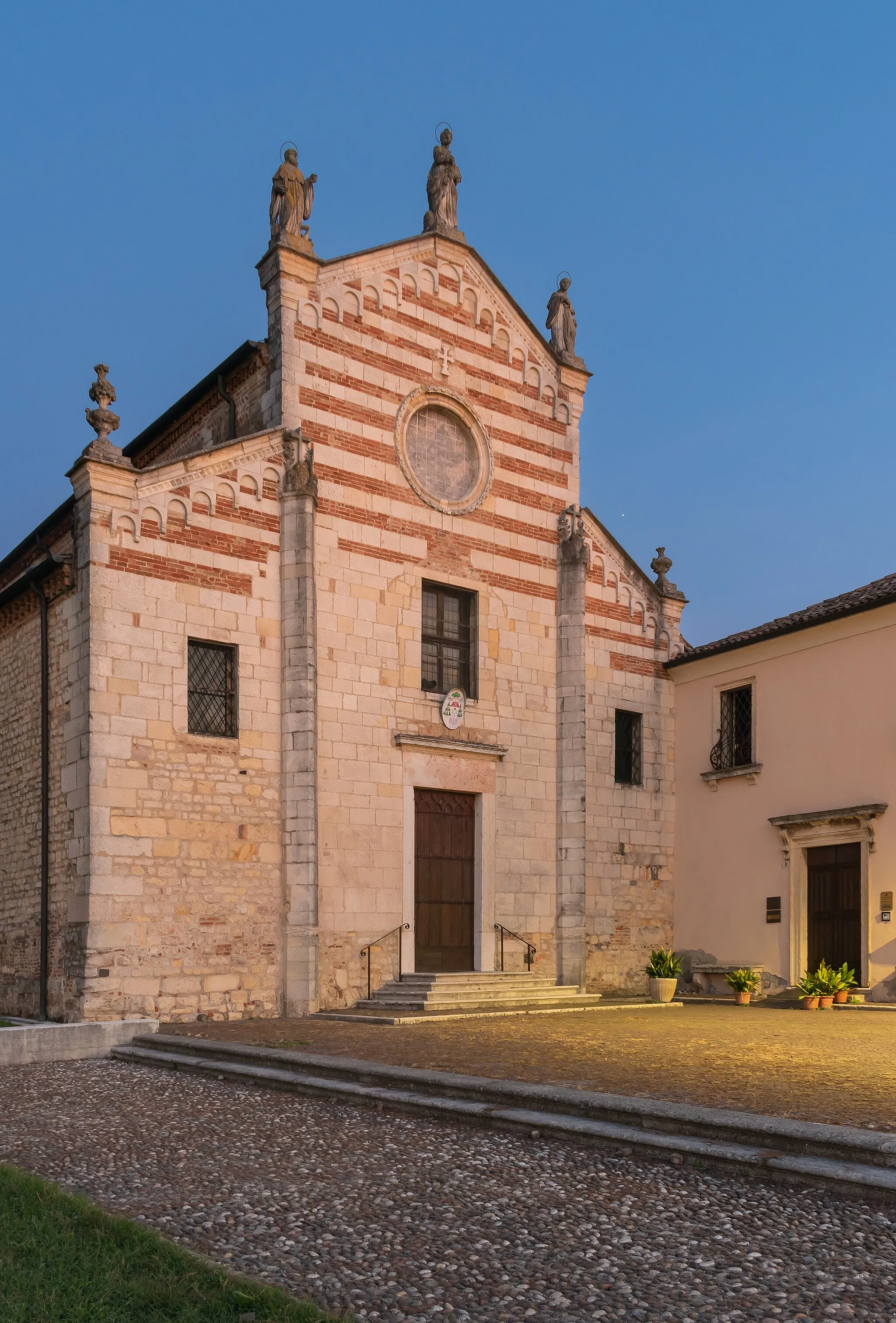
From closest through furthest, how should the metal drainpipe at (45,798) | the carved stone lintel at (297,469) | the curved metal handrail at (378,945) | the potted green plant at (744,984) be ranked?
the metal drainpipe at (45,798) → the curved metal handrail at (378,945) → the carved stone lintel at (297,469) → the potted green plant at (744,984)

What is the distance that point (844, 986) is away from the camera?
56.5ft

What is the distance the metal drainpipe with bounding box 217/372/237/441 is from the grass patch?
1456 centimetres

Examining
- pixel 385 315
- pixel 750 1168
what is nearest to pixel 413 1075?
pixel 750 1168

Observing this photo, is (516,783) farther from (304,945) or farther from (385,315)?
(385,315)

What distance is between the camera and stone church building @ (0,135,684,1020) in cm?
1526

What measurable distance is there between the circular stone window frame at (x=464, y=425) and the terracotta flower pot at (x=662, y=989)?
27.6 ft

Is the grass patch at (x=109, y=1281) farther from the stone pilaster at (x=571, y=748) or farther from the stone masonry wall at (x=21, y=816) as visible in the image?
the stone pilaster at (x=571, y=748)

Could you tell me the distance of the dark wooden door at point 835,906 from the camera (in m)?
18.0

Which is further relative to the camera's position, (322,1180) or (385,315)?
(385,315)

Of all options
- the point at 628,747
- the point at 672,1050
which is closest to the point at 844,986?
the point at 628,747

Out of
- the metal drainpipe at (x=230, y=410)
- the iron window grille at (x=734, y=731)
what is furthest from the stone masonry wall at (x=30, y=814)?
the iron window grille at (x=734, y=731)

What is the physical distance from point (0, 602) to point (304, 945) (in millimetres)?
6934

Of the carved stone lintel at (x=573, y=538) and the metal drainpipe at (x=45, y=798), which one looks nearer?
the metal drainpipe at (x=45, y=798)

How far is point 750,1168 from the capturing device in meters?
6.28
